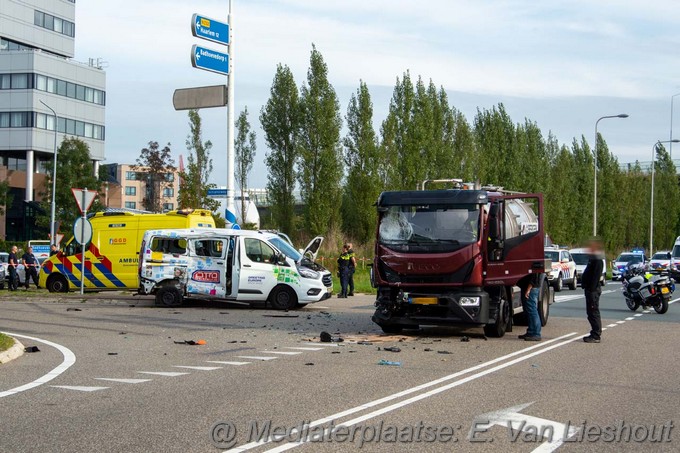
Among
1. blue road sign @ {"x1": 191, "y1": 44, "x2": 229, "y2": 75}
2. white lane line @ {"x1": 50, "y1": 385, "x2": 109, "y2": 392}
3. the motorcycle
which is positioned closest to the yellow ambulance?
blue road sign @ {"x1": 191, "y1": 44, "x2": 229, "y2": 75}

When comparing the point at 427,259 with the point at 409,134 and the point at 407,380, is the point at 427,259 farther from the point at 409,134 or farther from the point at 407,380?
the point at 409,134

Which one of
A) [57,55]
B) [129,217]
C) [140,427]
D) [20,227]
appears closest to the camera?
[140,427]

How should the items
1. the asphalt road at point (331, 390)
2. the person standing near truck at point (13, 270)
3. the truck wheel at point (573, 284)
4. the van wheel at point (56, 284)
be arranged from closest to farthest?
1. the asphalt road at point (331, 390)
2. the van wheel at point (56, 284)
3. the person standing near truck at point (13, 270)
4. the truck wheel at point (573, 284)

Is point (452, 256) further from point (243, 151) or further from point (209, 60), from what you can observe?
point (243, 151)

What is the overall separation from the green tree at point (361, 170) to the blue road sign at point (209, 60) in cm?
2485

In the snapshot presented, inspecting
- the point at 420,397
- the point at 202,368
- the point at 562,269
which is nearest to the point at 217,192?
the point at 202,368

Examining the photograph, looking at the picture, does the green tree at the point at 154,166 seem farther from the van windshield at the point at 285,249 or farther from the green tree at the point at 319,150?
the van windshield at the point at 285,249

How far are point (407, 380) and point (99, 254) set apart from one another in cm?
1826

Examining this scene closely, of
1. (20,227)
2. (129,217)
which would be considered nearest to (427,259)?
(129,217)

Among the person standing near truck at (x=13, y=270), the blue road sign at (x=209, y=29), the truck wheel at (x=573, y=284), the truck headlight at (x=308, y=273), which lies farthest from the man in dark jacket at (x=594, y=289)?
the person standing near truck at (x=13, y=270)

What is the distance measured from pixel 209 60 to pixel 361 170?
2686 cm

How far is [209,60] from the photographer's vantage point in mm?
23719

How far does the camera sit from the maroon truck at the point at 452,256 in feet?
47.4

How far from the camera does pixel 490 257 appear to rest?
48.0 ft
